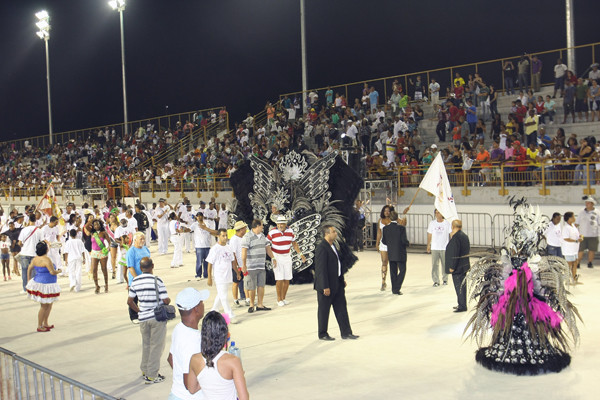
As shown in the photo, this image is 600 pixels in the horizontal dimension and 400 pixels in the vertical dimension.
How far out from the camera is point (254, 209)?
49.1 feet

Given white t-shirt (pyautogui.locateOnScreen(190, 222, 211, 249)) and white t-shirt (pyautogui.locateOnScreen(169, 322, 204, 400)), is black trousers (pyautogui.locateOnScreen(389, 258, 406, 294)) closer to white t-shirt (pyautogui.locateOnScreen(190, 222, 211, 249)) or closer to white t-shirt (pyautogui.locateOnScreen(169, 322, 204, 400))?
white t-shirt (pyautogui.locateOnScreen(190, 222, 211, 249))

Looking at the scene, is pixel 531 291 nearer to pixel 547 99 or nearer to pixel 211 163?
pixel 547 99

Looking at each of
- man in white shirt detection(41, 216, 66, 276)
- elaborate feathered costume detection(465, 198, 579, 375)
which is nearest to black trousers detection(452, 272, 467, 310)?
elaborate feathered costume detection(465, 198, 579, 375)

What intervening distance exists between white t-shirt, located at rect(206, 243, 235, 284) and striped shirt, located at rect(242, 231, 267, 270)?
494mm

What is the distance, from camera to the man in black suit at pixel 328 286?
910 centimetres

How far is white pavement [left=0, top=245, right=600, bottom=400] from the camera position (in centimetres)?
709

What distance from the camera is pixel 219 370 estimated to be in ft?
13.8

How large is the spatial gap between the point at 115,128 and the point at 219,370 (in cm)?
4325

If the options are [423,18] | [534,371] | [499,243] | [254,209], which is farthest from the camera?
[423,18]

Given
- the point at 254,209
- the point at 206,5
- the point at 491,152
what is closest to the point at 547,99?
the point at 491,152

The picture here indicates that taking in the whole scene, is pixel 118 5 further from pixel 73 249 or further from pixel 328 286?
pixel 328 286

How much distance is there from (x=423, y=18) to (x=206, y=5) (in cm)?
1512

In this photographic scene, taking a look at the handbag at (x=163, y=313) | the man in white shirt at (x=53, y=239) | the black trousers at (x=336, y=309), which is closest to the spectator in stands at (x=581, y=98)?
the black trousers at (x=336, y=309)

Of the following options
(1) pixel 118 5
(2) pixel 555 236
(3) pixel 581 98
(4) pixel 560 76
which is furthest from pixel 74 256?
(1) pixel 118 5
